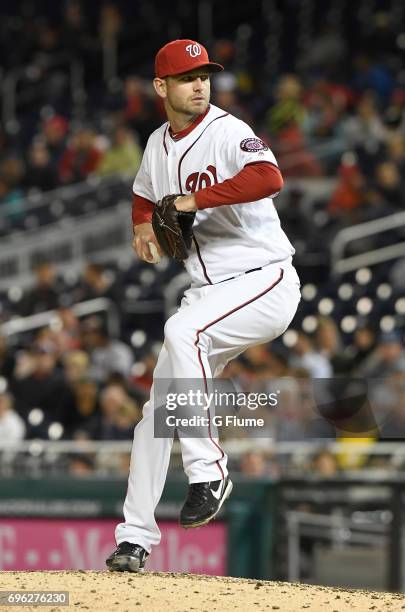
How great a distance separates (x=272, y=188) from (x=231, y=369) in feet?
14.1

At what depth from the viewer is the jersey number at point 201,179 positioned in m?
5.02

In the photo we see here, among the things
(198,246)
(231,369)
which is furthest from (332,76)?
(198,246)

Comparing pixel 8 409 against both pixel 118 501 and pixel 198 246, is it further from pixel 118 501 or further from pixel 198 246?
pixel 198 246

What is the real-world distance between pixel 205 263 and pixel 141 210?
0.41 metres

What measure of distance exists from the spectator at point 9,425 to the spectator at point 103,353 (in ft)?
2.50

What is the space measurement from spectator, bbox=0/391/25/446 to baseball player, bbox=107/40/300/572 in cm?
428

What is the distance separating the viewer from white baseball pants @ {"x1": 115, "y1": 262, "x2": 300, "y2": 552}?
4.93 m

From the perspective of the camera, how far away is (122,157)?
44.2 feet

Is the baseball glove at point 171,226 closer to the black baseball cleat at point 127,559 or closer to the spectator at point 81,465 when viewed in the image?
the black baseball cleat at point 127,559

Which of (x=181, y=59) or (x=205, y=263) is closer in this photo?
(x=181, y=59)

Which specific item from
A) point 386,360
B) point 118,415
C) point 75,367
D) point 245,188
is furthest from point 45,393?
point 245,188

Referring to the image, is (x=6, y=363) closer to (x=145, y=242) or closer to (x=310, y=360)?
(x=310, y=360)

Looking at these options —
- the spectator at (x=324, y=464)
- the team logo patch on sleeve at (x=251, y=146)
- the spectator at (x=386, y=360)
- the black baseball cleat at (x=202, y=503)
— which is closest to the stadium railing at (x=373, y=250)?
the spectator at (x=386, y=360)

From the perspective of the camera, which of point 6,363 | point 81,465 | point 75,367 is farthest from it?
point 6,363
